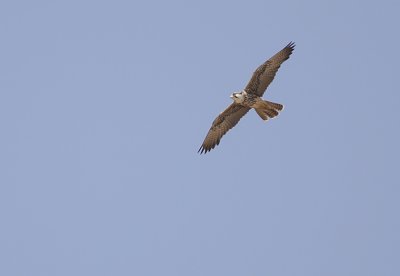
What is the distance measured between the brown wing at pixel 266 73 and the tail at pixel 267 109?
11.0 inches

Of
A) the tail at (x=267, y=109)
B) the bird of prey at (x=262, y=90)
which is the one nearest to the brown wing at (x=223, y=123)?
the bird of prey at (x=262, y=90)

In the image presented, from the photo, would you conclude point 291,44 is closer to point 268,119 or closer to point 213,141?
point 268,119

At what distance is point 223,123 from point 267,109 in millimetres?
1662

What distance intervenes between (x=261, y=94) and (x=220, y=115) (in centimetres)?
159

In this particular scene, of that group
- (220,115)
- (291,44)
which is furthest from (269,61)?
(220,115)

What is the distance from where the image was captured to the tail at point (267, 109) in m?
20.3

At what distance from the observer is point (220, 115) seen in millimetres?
21375

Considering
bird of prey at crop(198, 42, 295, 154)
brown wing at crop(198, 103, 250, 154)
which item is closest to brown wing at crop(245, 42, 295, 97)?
bird of prey at crop(198, 42, 295, 154)

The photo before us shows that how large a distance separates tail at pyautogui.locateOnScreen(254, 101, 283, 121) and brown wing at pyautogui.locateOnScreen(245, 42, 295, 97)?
0.28 meters

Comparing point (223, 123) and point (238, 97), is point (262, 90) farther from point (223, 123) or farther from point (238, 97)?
point (223, 123)

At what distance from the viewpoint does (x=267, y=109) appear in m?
20.5

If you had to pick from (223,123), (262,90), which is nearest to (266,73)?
(262,90)

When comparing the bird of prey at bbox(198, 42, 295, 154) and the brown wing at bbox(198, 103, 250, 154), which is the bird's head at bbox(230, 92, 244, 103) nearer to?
the bird of prey at bbox(198, 42, 295, 154)

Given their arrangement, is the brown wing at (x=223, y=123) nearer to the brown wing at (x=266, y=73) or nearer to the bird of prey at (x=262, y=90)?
the bird of prey at (x=262, y=90)
